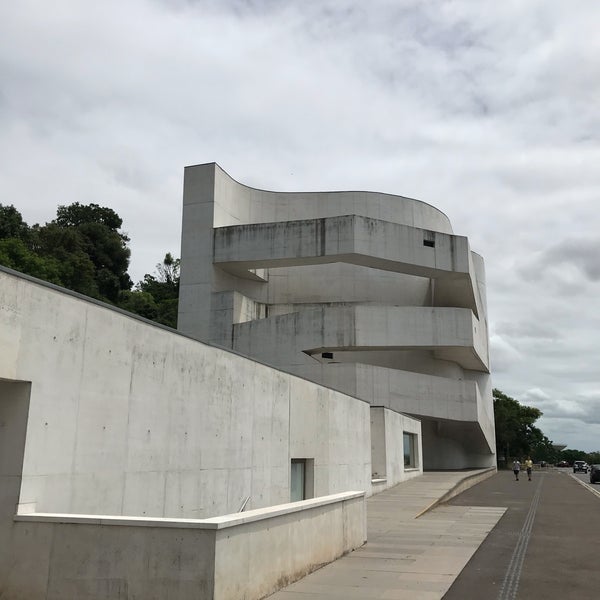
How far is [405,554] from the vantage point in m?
10.6

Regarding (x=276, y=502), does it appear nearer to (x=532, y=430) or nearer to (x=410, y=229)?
(x=410, y=229)

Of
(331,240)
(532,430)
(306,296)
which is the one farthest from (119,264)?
(532,430)

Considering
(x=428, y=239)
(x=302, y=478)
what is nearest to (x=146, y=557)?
(x=302, y=478)

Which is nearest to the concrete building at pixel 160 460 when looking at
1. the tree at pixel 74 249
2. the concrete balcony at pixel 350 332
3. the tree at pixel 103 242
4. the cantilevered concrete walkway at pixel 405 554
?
the cantilevered concrete walkway at pixel 405 554

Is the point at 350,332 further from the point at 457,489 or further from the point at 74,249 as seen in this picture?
the point at 74,249

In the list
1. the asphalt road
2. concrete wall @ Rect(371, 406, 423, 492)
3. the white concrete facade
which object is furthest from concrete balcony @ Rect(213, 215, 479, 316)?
the white concrete facade

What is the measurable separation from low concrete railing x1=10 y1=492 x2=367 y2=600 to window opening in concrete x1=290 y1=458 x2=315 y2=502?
8550 mm

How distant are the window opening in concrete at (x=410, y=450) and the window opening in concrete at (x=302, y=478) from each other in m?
12.9

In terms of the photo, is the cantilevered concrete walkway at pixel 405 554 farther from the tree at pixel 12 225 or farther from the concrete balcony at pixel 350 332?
the tree at pixel 12 225

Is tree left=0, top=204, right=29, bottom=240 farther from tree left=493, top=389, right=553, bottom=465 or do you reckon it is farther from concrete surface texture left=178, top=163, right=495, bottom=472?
tree left=493, top=389, right=553, bottom=465

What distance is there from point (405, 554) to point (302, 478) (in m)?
6.21

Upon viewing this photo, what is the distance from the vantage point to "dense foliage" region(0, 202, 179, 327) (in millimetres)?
41306

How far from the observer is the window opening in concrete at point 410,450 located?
29.3 metres

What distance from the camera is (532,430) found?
86438 mm
